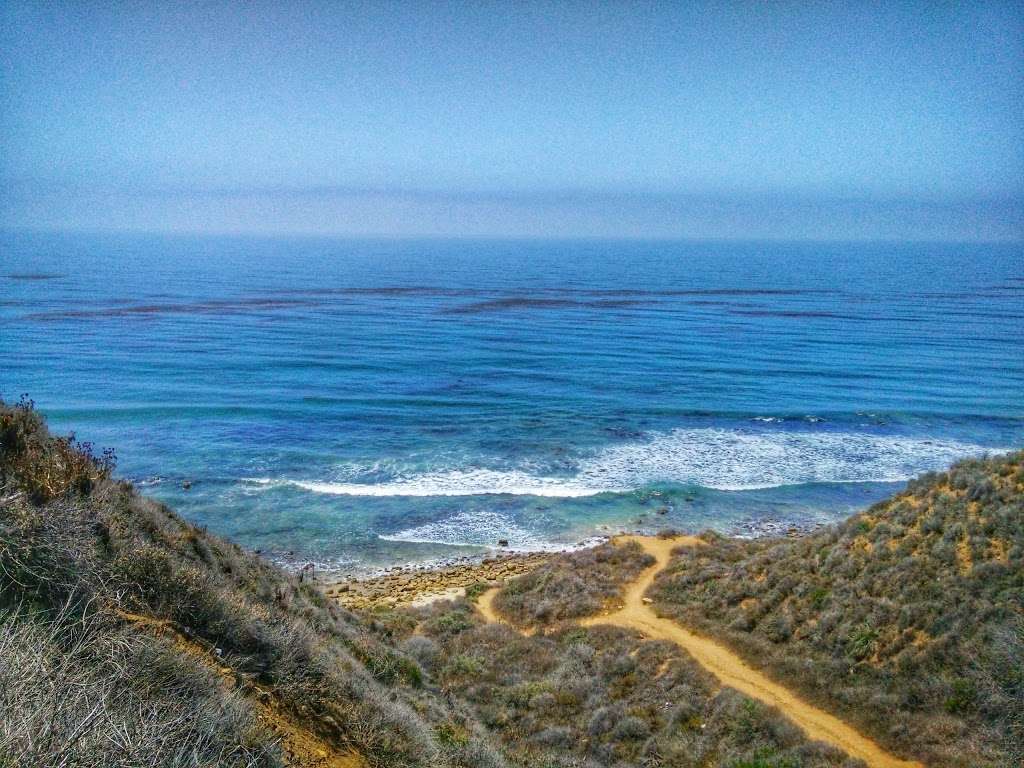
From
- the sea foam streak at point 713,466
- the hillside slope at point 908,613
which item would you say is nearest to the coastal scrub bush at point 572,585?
the hillside slope at point 908,613

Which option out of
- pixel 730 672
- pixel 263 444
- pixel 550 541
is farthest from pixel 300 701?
pixel 263 444

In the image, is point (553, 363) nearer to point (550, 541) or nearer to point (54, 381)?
point (550, 541)

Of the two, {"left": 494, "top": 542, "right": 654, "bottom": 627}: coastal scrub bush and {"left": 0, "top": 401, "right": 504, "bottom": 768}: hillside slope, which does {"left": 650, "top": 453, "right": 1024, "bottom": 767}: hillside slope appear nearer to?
{"left": 494, "top": 542, "right": 654, "bottom": 627}: coastal scrub bush

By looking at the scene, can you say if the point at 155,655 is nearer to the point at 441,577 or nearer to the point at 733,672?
the point at 733,672

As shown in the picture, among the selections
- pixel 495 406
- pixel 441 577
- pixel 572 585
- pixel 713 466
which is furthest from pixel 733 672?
pixel 495 406

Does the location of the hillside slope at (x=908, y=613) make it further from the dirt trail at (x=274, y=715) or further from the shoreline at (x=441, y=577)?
the dirt trail at (x=274, y=715)

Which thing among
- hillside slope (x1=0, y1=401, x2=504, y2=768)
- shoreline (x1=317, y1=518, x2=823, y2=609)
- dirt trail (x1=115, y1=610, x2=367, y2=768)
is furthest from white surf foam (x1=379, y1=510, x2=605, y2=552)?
dirt trail (x1=115, y1=610, x2=367, y2=768)
